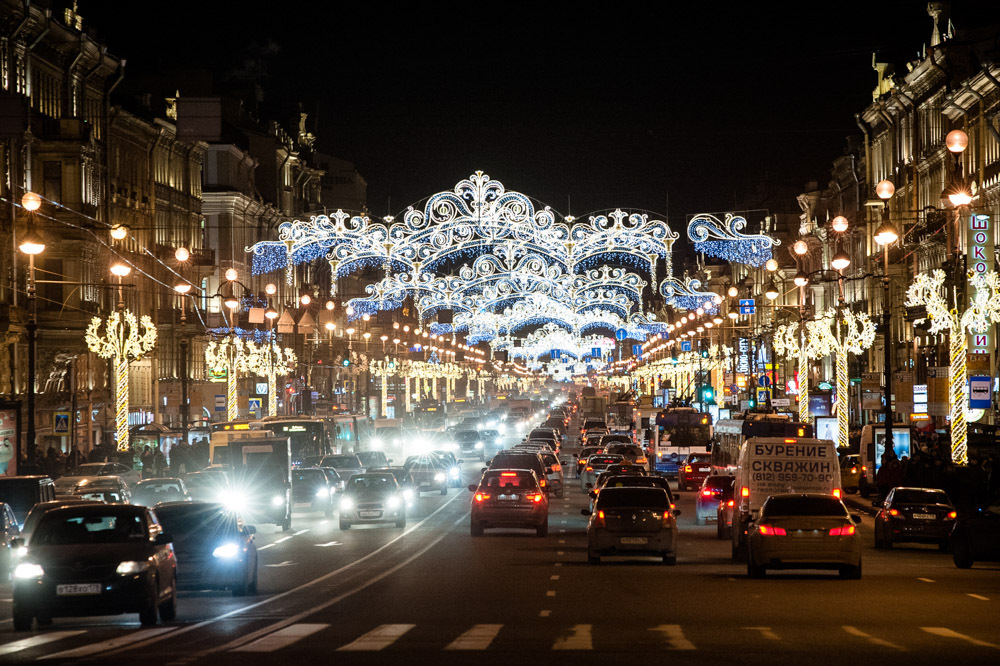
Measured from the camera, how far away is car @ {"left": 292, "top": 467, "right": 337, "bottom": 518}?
1810 inches

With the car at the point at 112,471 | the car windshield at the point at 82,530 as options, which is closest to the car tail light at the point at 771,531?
the car windshield at the point at 82,530

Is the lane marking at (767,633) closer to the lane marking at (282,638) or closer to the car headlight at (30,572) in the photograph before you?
the lane marking at (282,638)

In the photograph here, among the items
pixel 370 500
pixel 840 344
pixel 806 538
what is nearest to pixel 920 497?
pixel 806 538

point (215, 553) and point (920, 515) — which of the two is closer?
point (215, 553)

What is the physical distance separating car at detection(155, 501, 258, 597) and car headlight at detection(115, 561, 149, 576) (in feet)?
14.2

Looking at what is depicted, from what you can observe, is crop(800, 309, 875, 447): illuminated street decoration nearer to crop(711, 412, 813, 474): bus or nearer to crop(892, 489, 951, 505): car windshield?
crop(711, 412, 813, 474): bus

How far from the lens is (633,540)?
28047 mm

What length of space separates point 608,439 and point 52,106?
27.3 metres

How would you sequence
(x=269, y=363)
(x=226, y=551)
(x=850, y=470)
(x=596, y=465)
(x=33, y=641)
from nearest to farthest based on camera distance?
1. (x=33, y=641)
2. (x=226, y=551)
3. (x=596, y=465)
4. (x=850, y=470)
5. (x=269, y=363)

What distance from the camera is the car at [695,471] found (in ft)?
181

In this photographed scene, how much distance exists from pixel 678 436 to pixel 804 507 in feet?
156

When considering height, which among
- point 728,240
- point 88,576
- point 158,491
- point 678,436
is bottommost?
point 158,491

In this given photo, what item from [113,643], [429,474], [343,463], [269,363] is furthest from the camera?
[269,363]

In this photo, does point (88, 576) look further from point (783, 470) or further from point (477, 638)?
point (783, 470)
